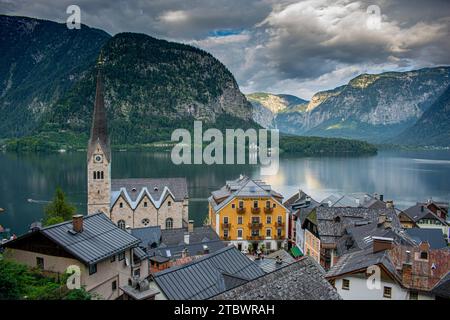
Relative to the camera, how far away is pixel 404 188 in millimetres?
119375

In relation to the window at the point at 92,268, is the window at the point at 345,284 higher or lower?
lower

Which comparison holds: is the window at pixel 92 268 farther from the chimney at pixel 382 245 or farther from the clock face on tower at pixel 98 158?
the clock face on tower at pixel 98 158

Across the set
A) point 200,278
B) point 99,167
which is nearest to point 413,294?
point 200,278

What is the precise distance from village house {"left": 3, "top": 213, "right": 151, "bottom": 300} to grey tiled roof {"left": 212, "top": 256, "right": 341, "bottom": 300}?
519cm

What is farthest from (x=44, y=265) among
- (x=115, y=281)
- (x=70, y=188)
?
(x=70, y=188)

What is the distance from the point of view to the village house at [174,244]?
34.1m

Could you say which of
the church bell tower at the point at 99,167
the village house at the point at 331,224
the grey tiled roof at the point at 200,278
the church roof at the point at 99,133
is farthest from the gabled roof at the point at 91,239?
the church roof at the point at 99,133

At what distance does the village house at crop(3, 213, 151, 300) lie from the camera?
59.6 feet

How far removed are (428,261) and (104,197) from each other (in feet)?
132

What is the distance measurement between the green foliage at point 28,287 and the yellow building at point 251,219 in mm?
32920

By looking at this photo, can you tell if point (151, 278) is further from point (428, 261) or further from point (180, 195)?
point (180, 195)

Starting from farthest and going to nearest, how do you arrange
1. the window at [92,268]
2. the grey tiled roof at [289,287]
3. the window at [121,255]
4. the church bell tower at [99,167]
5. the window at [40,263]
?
the church bell tower at [99,167] → the window at [121,255] → the window at [40,263] → the window at [92,268] → the grey tiled roof at [289,287]

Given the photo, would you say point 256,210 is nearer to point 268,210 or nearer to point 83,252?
point 268,210

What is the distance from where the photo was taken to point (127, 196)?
53.3 m
